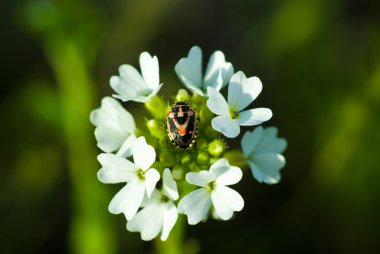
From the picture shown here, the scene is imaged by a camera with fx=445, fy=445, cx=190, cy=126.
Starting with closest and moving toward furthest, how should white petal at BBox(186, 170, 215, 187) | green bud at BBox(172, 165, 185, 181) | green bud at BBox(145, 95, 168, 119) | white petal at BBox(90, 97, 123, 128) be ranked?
1. white petal at BBox(186, 170, 215, 187)
2. green bud at BBox(172, 165, 185, 181)
3. green bud at BBox(145, 95, 168, 119)
4. white petal at BBox(90, 97, 123, 128)

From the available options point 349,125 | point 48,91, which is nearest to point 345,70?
point 349,125

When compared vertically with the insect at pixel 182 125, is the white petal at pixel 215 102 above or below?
above

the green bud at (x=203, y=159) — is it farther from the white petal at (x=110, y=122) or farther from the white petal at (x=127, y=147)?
the white petal at (x=110, y=122)

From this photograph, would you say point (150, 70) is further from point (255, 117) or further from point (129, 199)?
point (129, 199)

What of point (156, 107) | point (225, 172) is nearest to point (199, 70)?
point (156, 107)

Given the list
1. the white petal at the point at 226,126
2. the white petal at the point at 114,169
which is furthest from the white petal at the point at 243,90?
the white petal at the point at 114,169

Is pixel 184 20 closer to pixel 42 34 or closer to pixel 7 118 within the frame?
pixel 42 34

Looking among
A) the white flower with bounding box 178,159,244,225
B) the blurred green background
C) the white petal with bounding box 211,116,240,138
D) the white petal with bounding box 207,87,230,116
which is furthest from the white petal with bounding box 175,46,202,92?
the blurred green background

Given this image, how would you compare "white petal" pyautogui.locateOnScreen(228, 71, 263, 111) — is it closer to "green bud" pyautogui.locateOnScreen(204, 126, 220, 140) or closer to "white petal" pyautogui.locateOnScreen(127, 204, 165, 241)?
"green bud" pyautogui.locateOnScreen(204, 126, 220, 140)
